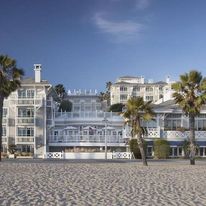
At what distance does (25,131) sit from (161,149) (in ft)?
66.5

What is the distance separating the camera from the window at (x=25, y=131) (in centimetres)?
7235

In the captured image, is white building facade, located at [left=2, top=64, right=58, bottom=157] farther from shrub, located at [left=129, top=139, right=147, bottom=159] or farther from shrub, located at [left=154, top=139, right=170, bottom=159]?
shrub, located at [left=154, top=139, right=170, bottom=159]

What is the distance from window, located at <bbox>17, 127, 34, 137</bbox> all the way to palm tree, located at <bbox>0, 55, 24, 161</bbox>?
74.1ft

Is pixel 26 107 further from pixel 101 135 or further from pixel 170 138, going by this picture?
pixel 170 138

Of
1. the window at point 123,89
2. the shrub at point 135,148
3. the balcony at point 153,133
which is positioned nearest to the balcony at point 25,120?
the shrub at point 135,148

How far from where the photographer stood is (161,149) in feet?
207

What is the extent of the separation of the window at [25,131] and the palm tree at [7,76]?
22.6 m

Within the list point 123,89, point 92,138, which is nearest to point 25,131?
point 92,138

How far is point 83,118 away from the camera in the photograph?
7325 cm

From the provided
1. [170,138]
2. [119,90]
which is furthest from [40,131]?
[119,90]

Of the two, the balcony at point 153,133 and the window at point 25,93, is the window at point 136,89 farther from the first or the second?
the balcony at point 153,133

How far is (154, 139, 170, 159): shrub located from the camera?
6312 cm

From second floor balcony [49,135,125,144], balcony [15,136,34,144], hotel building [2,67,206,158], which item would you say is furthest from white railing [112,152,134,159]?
balcony [15,136,34,144]

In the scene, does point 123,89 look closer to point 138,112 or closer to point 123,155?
point 123,155
